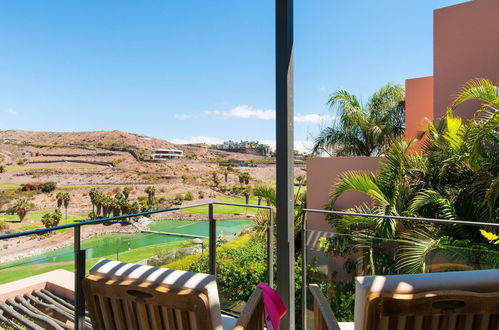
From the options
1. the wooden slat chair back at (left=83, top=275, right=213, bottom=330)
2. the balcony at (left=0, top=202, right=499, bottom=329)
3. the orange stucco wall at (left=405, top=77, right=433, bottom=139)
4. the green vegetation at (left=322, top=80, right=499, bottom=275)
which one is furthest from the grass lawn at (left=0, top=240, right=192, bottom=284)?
the orange stucco wall at (left=405, top=77, right=433, bottom=139)

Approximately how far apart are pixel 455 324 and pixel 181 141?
28986 millimetres

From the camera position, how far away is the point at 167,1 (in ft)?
84.4

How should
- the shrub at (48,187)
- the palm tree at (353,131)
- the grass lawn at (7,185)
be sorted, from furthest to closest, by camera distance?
the shrub at (48,187) < the grass lawn at (7,185) < the palm tree at (353,131)

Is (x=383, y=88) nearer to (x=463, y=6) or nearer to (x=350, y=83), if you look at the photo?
(x=463, y=6)

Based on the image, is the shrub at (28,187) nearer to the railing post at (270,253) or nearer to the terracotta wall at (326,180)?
the terracotta wall at (326,180)

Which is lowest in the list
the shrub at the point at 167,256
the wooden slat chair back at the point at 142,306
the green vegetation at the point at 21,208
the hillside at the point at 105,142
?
the green vegetation at the point at 21,208

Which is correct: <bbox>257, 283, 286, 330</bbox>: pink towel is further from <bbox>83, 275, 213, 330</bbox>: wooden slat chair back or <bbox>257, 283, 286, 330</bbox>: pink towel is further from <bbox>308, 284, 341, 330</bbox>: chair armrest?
<bbox>83, 275, 213, 330</bbox>: wooden slat chair back

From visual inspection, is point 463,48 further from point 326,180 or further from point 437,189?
point 326,180

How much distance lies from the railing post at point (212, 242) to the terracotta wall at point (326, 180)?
455 centimetres

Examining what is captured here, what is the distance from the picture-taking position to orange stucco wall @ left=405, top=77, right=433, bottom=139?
8695 millimetres

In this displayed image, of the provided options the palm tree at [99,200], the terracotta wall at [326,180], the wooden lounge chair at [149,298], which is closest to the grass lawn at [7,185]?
the palm tree at [99,200]

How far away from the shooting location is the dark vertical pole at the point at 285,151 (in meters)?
2.09

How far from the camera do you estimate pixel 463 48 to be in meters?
6.12

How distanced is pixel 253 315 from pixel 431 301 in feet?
2.49
